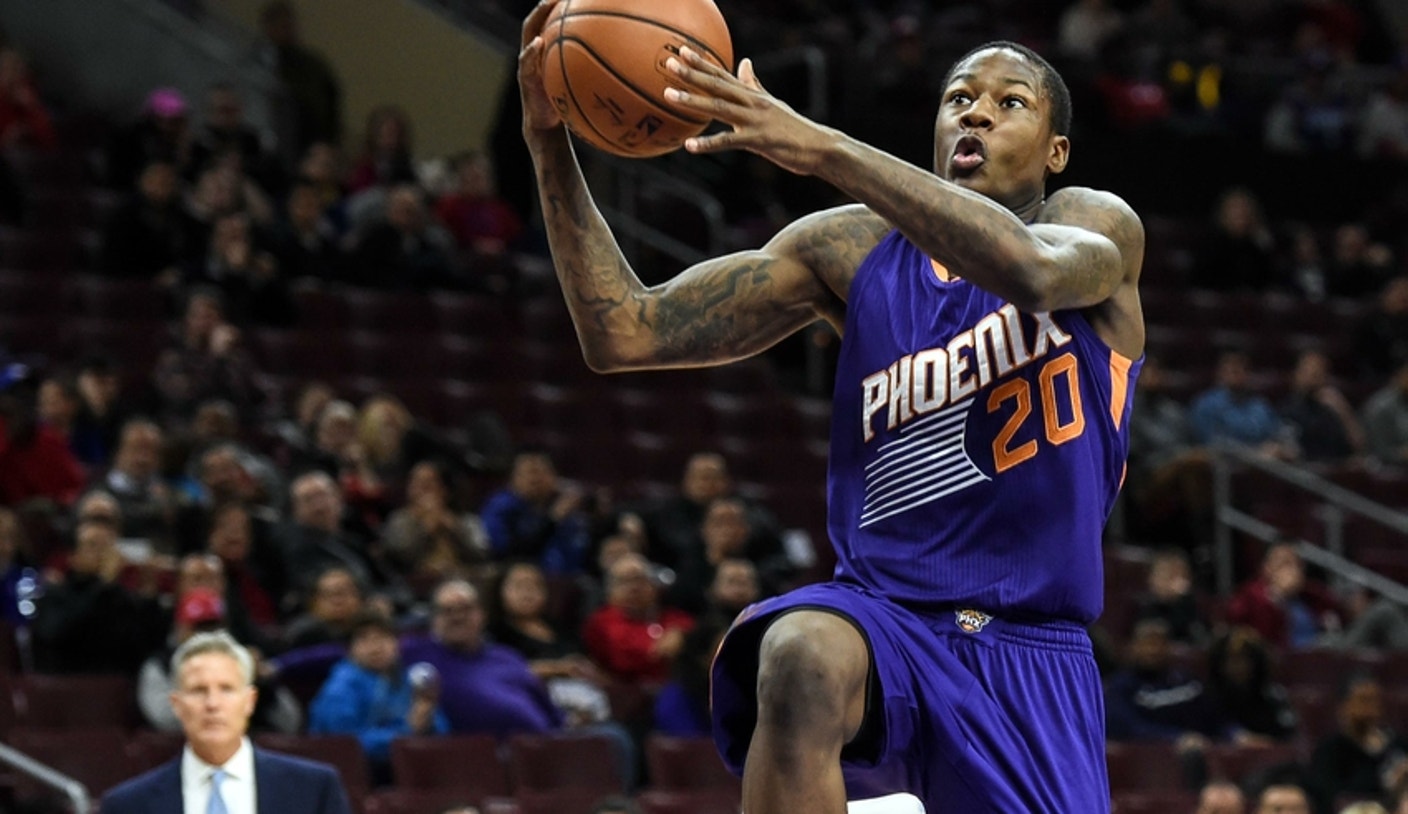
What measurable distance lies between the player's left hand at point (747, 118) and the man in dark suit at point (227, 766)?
273 cm

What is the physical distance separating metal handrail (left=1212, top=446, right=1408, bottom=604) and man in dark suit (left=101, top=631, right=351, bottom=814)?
8.42 metres

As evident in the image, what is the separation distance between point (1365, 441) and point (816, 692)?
12.0m

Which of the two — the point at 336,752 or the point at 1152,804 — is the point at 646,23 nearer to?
the point at 336,752

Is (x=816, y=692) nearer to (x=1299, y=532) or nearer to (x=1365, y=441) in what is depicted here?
(x=1299, y=532)

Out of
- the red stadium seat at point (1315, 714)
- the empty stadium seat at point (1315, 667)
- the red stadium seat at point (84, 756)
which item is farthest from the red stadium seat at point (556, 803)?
the empty stadium seat at point (1315, 667)

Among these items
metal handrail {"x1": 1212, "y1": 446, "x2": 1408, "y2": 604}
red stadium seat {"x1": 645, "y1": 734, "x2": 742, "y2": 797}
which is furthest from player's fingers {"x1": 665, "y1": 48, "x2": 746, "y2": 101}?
metal handrail {"x1": 1212, "y1": 446, "x2": 1408, "y2": 604}

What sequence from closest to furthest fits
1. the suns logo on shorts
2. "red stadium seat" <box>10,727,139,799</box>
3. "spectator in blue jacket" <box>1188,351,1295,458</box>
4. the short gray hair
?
1. the suns logo on shorts
2. the short gray hair
3. "red stadium seat" <box>10,727,139,799</box>
4. "spectator in blue jacket" <box>1188,351,1295,458</box>

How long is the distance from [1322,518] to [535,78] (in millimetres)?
A: 10576

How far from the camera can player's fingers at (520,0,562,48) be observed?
412 cm

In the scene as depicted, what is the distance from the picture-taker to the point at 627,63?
3906 mm

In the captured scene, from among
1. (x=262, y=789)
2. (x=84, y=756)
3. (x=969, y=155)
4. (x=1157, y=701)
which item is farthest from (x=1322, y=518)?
(x=969, y=155)

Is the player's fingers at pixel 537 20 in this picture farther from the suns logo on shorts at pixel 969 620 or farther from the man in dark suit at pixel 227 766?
the man in dark suit at pixel 227 766

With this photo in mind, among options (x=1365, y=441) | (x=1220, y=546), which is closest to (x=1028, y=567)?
(x=1220, y=546)

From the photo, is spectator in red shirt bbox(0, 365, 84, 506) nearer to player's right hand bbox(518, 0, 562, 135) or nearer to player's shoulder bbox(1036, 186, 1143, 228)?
player's right hand bbox(518, 0, 562, 135)
